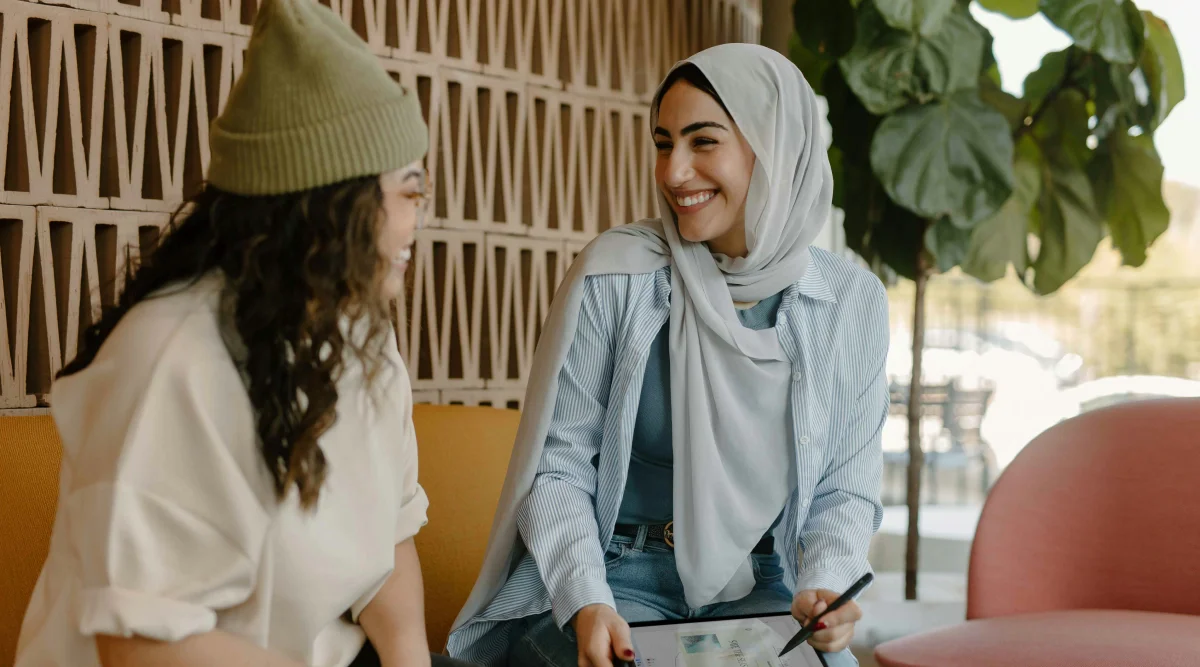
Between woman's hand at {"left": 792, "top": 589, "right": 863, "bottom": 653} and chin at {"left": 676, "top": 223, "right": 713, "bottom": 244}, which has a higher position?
chin at {"left": 676, "top": 223, "right": 713, "bottom": 244}

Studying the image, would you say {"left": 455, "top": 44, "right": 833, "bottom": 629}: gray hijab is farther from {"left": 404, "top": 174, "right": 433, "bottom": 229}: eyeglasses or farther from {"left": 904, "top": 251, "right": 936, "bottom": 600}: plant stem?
{"left": 904, "top": 251, "right": 936, "bottom": 600}: plant stem

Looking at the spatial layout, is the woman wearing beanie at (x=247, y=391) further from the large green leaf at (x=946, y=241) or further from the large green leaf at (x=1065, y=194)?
the large green leaf at (x=1065, y=194)

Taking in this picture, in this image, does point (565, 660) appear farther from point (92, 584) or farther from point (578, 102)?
point (578, 102)

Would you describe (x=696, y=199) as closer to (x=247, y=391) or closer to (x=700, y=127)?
(x=700, y=127)

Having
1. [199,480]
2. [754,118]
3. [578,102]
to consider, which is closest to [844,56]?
[578,102]

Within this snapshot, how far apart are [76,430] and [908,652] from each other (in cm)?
133

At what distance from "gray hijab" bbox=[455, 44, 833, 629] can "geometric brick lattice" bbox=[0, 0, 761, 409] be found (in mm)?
751

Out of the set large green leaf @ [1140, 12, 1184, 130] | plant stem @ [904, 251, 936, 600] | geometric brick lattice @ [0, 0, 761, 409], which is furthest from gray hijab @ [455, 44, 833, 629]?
large green leaf @ [1140, 12, 1184, 130]

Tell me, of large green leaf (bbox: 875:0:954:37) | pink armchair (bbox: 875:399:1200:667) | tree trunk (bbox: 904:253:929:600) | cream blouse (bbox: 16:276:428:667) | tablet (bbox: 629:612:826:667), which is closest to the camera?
cream blouse (bbox: 16:276:428:667)

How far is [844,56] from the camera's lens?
120 inches

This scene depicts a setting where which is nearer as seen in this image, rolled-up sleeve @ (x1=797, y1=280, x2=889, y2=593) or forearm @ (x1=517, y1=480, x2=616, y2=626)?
forearm @ (x1=517, y1=480, x2=616, y2=626)

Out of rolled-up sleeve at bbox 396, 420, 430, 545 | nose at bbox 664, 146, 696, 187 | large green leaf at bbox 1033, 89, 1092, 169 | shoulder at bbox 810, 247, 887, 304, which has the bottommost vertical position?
rolled-up sleeve at bbox 396, 420, 430, 545

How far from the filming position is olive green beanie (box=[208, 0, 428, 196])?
105cm

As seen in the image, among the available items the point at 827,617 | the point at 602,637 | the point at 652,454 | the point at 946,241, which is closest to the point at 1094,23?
the point at 946,241
